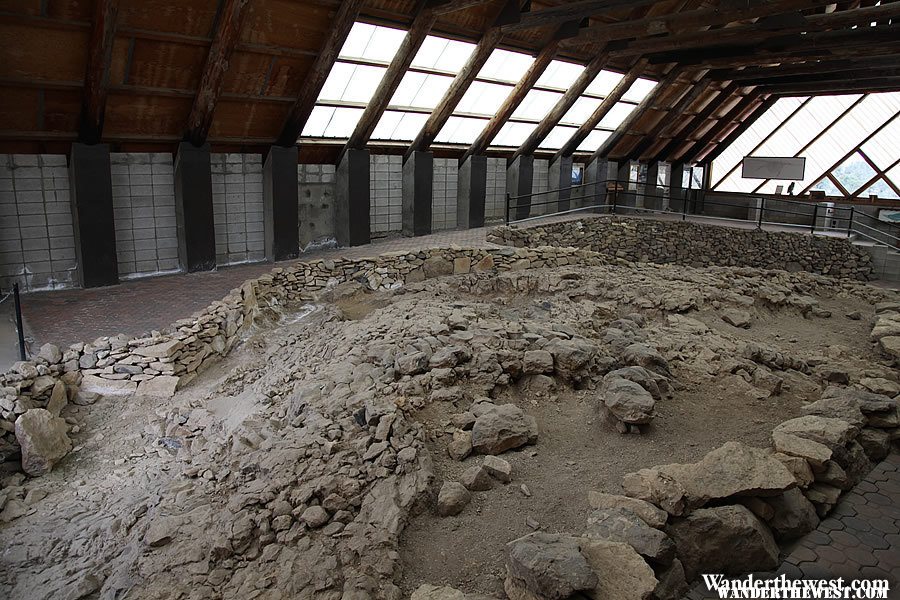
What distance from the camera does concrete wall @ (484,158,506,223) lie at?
59.6 feet

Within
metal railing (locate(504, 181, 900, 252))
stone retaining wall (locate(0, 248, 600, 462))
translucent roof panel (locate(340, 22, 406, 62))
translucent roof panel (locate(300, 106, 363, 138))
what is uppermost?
translucent roof panel (locate(340, 22, 406, 62))

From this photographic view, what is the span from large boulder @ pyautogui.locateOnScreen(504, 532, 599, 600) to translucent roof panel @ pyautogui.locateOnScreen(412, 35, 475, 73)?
10.9 metres

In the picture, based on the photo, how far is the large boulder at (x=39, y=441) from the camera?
647 centimetres

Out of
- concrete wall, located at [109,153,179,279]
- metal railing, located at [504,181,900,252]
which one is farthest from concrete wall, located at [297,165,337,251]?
metal railing, located at [504,181,900,252]

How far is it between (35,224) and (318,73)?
18.1ft

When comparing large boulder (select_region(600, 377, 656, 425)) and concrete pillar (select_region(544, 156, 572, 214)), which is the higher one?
concrete pillar (select_region(544, 156, 572, 214))

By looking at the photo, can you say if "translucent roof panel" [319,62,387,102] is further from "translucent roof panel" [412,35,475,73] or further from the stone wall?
the stone wall

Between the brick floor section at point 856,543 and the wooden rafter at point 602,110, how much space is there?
14.7m

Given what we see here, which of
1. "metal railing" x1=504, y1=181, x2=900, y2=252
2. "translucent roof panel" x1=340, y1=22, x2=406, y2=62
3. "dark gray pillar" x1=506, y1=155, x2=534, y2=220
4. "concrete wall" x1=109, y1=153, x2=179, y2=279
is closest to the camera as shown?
"concrete wall" x1=109, y1=153, x2=179, y2=279

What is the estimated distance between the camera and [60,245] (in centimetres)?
1038

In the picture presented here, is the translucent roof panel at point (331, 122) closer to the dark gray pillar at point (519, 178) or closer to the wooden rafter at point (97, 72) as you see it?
the wooden rafter at point (97, 72)

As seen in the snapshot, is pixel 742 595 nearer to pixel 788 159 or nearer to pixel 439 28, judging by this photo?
pixel 439 28

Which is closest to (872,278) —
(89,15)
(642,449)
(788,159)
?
(788,159)

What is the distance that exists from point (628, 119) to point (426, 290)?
472 inches
